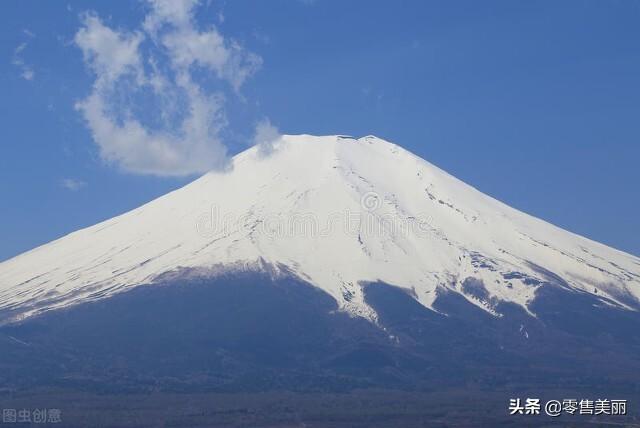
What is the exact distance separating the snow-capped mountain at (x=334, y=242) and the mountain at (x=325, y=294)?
1.08 feet

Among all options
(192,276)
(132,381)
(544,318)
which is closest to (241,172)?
(192,276)

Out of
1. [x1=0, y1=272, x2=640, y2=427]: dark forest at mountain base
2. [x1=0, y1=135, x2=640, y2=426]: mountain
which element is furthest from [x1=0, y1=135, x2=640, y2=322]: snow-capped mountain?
[x1=0, y1=272, x2=640, y2=427]: dark forest at mountain base

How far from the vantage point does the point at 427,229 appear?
15588 cm

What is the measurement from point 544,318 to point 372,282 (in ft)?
64.5

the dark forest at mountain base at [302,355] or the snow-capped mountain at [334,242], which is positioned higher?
the snow-capped mountain at [334,242]

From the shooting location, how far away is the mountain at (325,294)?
113m

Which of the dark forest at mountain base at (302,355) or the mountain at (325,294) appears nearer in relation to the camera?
the dark forest at mountain base at (302,355)

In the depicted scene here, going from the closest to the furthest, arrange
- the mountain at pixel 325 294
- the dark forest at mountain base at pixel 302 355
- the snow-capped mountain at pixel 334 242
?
the dark forest at mountain base at pixel 302 355
the mountain at pixel 325 294
the snow-capped mountain at pixel 334 242

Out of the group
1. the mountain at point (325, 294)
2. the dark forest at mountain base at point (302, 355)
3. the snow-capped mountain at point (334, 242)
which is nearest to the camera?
the dark forest at mountain base at point (302, 355)

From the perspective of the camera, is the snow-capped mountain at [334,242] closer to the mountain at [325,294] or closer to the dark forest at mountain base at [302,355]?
the mountain at [325,294]

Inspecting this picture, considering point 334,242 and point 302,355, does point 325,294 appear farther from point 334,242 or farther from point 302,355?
point 334,242

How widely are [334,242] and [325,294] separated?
55.2 feet

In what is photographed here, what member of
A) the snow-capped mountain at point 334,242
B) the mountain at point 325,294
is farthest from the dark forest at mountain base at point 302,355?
the snow-capped mountain at point 334,242

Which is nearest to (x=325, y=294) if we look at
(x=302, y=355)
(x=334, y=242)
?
(x=302, y=355)
